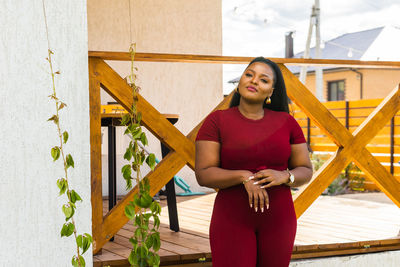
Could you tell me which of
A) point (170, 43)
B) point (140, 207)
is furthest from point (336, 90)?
point (140, 207)

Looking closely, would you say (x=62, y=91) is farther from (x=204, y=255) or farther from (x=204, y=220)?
(x=204, y=220)

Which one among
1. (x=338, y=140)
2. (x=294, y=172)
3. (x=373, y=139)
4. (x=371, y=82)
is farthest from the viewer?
(x=371, y=82)

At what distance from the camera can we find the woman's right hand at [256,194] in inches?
86.7

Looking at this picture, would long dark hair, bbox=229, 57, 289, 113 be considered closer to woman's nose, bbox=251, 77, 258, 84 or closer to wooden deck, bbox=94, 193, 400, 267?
woman's nose, bbox=251, 77, 258, 84

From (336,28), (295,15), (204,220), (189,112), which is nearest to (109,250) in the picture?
(204,220)

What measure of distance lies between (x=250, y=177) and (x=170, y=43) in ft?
13.9

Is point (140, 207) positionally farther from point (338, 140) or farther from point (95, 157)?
point (338, 140)

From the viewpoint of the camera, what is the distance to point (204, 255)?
123 inches

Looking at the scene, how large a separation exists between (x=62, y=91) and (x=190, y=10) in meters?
3.93

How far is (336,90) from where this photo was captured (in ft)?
80.2

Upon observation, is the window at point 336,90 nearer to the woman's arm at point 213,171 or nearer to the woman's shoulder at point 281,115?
the woman's shoulder at point 281,115

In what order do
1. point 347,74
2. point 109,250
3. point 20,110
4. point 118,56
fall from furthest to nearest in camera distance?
1. point 347,74
2. point 109,250
3. point 118,56
4. point 20,110

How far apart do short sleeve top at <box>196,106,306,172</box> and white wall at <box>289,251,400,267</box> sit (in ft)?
3.93

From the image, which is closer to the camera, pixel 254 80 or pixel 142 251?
pixel 142 251
